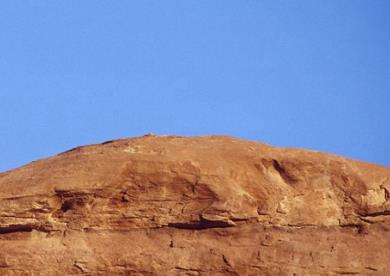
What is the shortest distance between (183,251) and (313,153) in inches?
190

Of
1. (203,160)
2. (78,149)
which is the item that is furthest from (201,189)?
(78,149)

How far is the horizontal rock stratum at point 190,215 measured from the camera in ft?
77.8

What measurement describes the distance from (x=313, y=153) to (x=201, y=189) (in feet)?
11.9

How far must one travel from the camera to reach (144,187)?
24312 mm

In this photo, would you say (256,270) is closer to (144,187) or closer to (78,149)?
(144,187)

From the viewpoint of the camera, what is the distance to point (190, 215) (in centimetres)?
2423

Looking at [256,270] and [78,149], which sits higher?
[78,149]

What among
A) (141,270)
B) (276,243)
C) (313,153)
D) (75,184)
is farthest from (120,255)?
(313,153)

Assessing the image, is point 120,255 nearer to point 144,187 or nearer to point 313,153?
point 144,187

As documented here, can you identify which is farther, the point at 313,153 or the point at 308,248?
the point at 313,153

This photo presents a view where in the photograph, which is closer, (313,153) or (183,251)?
(183,251)

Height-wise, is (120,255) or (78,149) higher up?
(78,149)

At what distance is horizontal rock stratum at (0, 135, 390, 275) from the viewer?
77.8 ft

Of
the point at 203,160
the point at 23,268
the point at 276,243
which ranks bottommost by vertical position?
the point at 23,268
